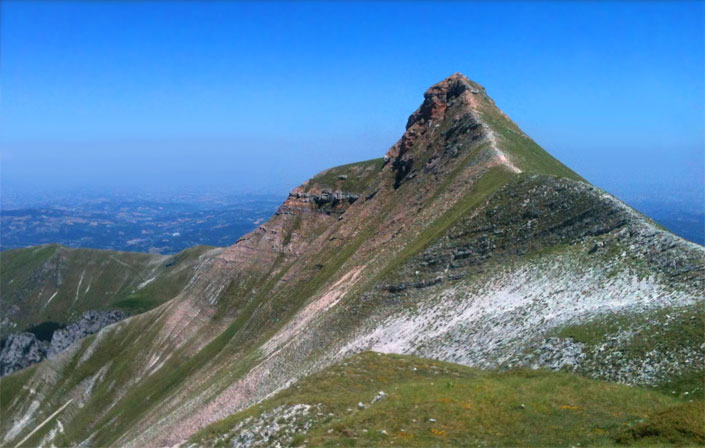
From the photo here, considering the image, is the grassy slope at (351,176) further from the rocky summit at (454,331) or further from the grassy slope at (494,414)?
the grassy slope at (494,414)

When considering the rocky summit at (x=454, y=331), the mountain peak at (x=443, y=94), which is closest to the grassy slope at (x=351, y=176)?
the rocky summit at (x=454, y=331)

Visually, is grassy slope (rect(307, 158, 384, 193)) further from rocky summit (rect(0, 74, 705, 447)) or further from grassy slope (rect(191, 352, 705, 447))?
grassy slope (rect(191, 352, 705, 447))

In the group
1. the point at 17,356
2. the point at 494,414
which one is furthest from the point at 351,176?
the point at 17,356

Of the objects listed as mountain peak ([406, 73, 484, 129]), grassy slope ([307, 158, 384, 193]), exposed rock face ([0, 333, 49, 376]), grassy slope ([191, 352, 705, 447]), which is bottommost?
exposed rock face ([0, 333, 49, 376])

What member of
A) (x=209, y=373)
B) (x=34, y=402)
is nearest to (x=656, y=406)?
(x=209, y=373)

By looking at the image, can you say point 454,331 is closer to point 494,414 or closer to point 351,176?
point 494,414

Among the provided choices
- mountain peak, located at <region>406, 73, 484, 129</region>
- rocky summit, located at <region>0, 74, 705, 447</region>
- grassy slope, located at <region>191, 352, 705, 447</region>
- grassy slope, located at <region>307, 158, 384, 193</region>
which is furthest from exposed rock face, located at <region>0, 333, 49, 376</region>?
grassy slope, located at <region>191, 352, 705, 447</region>
